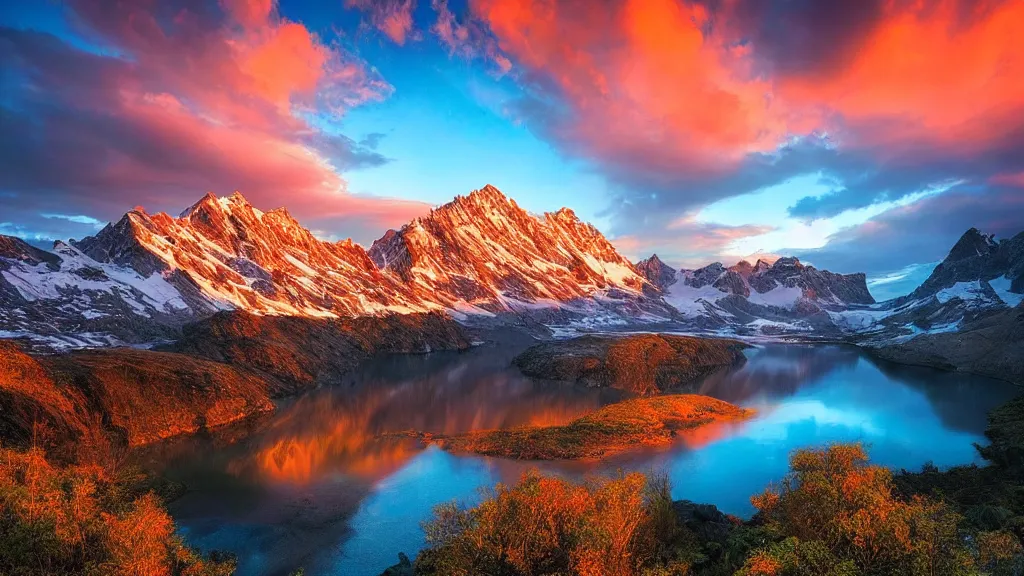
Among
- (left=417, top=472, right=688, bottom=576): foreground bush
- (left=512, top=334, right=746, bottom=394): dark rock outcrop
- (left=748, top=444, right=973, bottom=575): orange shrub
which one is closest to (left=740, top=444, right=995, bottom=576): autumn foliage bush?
(left=748, top=444, right=973, bottom=575): orange shrub

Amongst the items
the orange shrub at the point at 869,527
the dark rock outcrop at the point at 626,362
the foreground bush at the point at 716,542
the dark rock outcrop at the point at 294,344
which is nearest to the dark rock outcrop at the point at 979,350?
the dark rock outcrop at the point at 626,362

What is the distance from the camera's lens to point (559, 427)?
225ft

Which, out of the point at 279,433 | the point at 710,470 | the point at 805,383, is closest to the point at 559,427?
the point at 710,470

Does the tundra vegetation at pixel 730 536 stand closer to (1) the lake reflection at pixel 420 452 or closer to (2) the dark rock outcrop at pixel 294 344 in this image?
(1) the lake reflection at pixel 420 452

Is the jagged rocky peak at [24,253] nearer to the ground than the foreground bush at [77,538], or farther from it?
farther from it

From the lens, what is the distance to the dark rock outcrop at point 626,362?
108500 millimetres

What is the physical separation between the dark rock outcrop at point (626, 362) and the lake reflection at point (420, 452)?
699 cm

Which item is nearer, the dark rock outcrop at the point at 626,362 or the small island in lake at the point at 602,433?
the small island in lake at the point at 602,433

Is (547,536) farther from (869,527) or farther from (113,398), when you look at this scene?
(113,398)

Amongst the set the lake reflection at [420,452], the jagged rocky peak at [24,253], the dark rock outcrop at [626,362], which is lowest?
the lake reflection at [420,452]

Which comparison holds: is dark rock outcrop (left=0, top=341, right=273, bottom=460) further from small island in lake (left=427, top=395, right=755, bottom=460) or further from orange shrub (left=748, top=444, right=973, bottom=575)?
orange shrub (left=748, top=444, right=973, bottom=575)

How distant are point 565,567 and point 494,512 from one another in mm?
3965

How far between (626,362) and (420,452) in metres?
62.7

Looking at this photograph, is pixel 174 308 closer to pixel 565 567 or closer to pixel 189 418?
pixel 189 418
